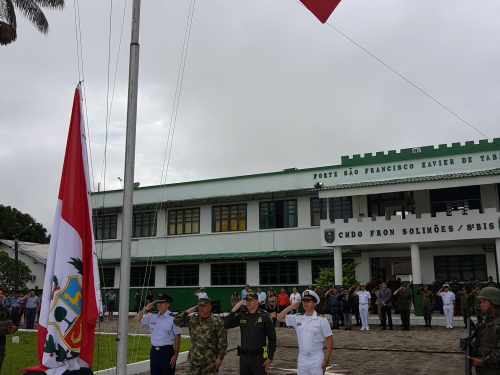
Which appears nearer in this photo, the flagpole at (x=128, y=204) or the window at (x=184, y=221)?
the flagpole at (x=128, y=204)

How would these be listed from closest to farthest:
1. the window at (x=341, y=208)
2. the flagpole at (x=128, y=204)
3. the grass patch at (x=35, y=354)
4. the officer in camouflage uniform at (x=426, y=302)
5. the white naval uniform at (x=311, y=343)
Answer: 1. the flagpole at (x=128, y=204)
2. the white naval uniform at (x=311, y=343)
3. the grass patch at (x=35, y=354)
4. the officer in camouflage uniform at (x=426, y=302)
5. the window at (x=341, y=208)

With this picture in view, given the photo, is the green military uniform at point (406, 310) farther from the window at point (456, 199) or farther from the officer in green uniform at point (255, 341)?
the officer in green uniform at point (255, 341)

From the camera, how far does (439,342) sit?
14.3 meters

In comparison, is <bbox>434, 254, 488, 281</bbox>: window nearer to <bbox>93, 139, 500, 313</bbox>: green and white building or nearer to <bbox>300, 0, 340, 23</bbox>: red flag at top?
<bbox>93, 139, 500, 313</bbox>: green and white building

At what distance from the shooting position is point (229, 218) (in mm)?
28516

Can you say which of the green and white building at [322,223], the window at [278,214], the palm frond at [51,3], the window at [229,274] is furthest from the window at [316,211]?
the palm frond at [51,3]

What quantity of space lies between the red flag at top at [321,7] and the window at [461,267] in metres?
18.9

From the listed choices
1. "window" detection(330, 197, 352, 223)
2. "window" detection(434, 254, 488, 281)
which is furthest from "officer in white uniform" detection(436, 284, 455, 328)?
"window" detection(330, 197, 352, 223)

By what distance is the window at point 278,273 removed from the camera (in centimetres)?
2630

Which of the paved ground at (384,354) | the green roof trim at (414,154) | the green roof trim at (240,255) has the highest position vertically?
the green roof trim at (414,154)

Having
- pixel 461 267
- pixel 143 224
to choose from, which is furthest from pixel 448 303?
pixel 143 224

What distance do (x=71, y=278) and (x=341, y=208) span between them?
20325 millimetres

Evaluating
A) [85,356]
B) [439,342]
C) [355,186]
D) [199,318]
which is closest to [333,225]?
[355,186]

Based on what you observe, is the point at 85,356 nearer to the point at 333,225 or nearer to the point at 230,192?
the point at 333,225
